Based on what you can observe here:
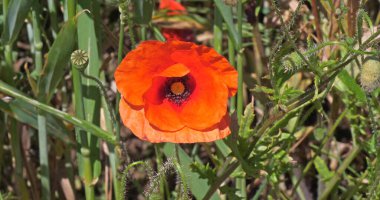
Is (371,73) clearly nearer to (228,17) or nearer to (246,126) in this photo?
(246,126)

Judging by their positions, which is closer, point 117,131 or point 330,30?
point 117,131

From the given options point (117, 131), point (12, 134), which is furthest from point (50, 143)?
point (117, 131)

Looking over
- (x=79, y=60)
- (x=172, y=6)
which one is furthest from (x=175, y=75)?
(x=172, y=6)

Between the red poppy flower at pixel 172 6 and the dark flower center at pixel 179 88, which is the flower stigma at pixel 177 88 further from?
the red poppy flower at pixel 172 6

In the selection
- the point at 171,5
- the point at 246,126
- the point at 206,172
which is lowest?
the point at 206,172

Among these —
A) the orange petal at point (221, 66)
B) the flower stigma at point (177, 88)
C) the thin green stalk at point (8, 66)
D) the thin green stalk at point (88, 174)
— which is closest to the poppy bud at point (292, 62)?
the orange petal at point (221, 66)

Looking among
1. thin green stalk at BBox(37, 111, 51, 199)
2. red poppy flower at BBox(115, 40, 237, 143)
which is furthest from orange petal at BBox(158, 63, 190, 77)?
thin green stalk at BBox(37, 111, 51, 199)

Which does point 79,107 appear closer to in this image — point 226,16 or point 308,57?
point 226,16
